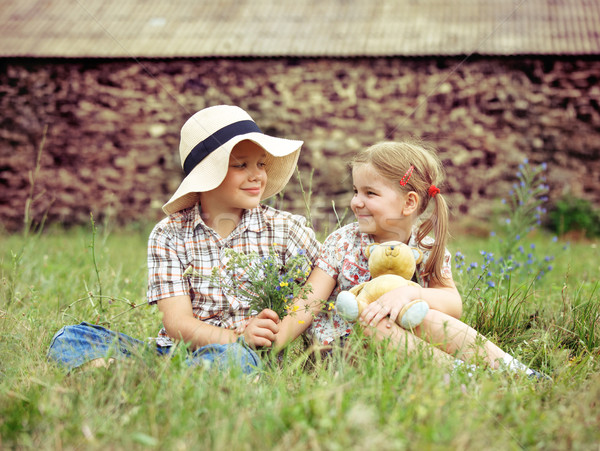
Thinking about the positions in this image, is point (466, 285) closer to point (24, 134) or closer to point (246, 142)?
point (246, 142)

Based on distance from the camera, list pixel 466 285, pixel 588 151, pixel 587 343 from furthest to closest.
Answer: pixel 588 151 → pixel 466 285 → pixel 587 343

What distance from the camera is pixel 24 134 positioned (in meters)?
8.19

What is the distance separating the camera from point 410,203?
226 cm

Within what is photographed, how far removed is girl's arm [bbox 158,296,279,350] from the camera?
204cm

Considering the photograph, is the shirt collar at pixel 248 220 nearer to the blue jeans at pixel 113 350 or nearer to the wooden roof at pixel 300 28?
the blue jeans at pixel 113 350

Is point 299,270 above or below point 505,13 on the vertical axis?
below

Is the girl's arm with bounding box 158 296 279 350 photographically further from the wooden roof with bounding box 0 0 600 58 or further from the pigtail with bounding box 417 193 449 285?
the wooden roof with bounding box 0 0 600 58

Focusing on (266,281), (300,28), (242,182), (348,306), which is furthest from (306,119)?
(348,306)

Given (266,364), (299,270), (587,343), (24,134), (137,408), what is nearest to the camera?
(137,408)

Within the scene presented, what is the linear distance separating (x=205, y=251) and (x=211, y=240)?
0.05 meters

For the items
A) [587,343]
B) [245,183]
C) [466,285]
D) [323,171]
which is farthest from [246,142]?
[323,171]

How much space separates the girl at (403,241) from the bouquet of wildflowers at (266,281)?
71 mm

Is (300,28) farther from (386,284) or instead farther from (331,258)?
(386,284)

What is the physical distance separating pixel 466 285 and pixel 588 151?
584 cm
